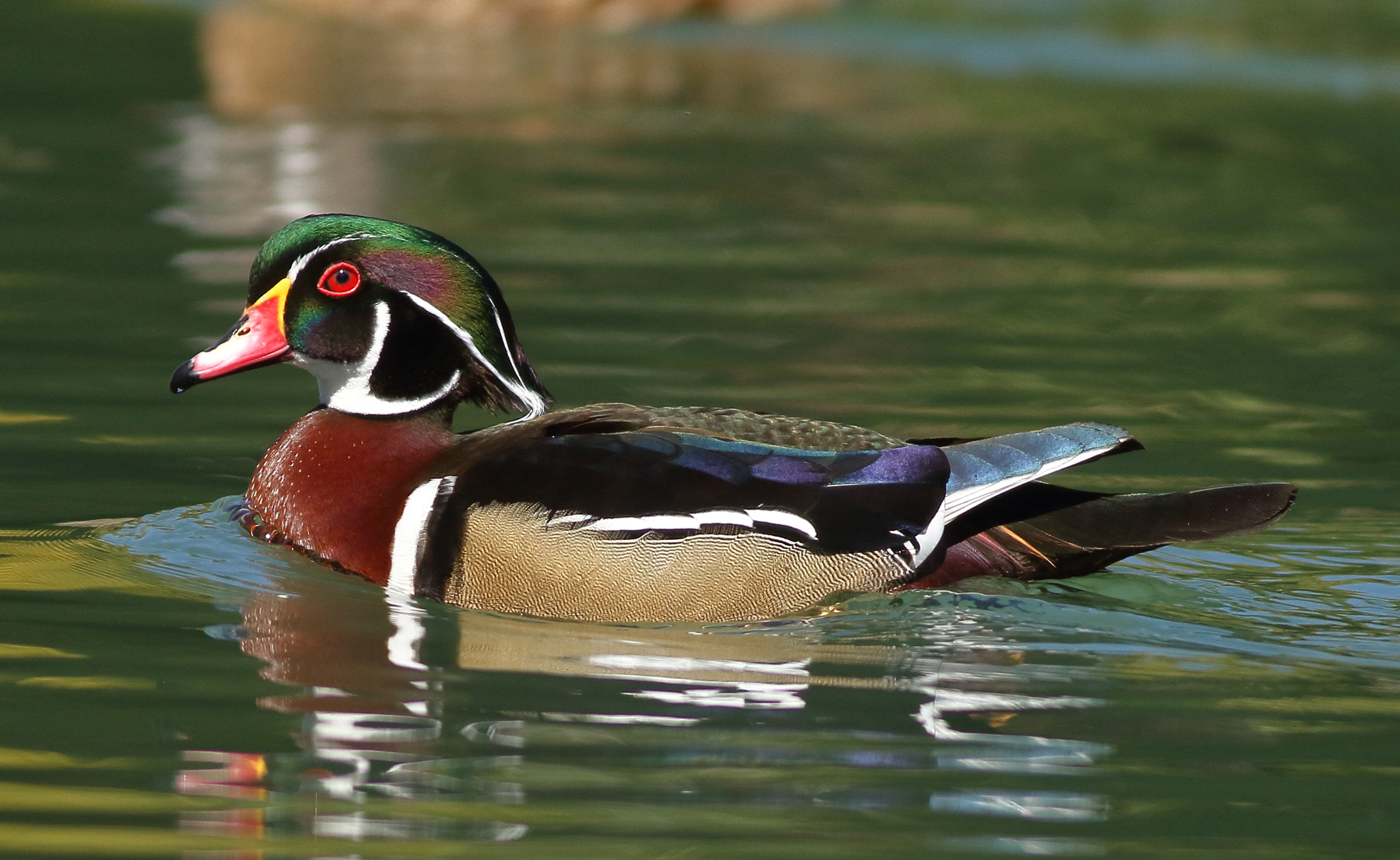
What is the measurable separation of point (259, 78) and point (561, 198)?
508 centimetres

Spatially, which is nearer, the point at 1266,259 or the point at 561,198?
the point at 1266,259

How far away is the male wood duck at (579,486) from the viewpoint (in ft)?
19.9

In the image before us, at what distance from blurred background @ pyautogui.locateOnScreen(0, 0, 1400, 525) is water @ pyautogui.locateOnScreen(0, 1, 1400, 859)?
5 cm

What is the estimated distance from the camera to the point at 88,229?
11758mm

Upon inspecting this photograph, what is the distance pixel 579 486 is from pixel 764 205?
23.6 feet

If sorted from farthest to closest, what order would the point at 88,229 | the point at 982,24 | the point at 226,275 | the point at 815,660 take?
the point at 982,24 → the point at 88,229 → the point at 226,275 → the point at 815,660

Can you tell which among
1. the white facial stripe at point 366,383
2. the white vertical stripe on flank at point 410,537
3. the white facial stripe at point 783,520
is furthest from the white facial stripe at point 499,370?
the white facial stripe at point 783,520

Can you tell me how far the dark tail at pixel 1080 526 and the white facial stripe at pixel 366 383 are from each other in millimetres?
1600

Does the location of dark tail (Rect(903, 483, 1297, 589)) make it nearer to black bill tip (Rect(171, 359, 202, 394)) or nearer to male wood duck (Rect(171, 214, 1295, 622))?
male wood duck (Rect(171, 214, 1295, 622))

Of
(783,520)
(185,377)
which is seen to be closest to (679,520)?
(783,520)

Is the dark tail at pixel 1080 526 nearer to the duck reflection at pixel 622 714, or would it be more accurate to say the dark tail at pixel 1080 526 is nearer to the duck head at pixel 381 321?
the duck reflection at pixel 622 714

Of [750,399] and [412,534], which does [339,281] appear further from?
[750,399]

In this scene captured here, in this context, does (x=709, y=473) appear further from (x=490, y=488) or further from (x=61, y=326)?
(x=61, y=326)

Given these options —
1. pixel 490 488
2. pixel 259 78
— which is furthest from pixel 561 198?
pixel 490 488
